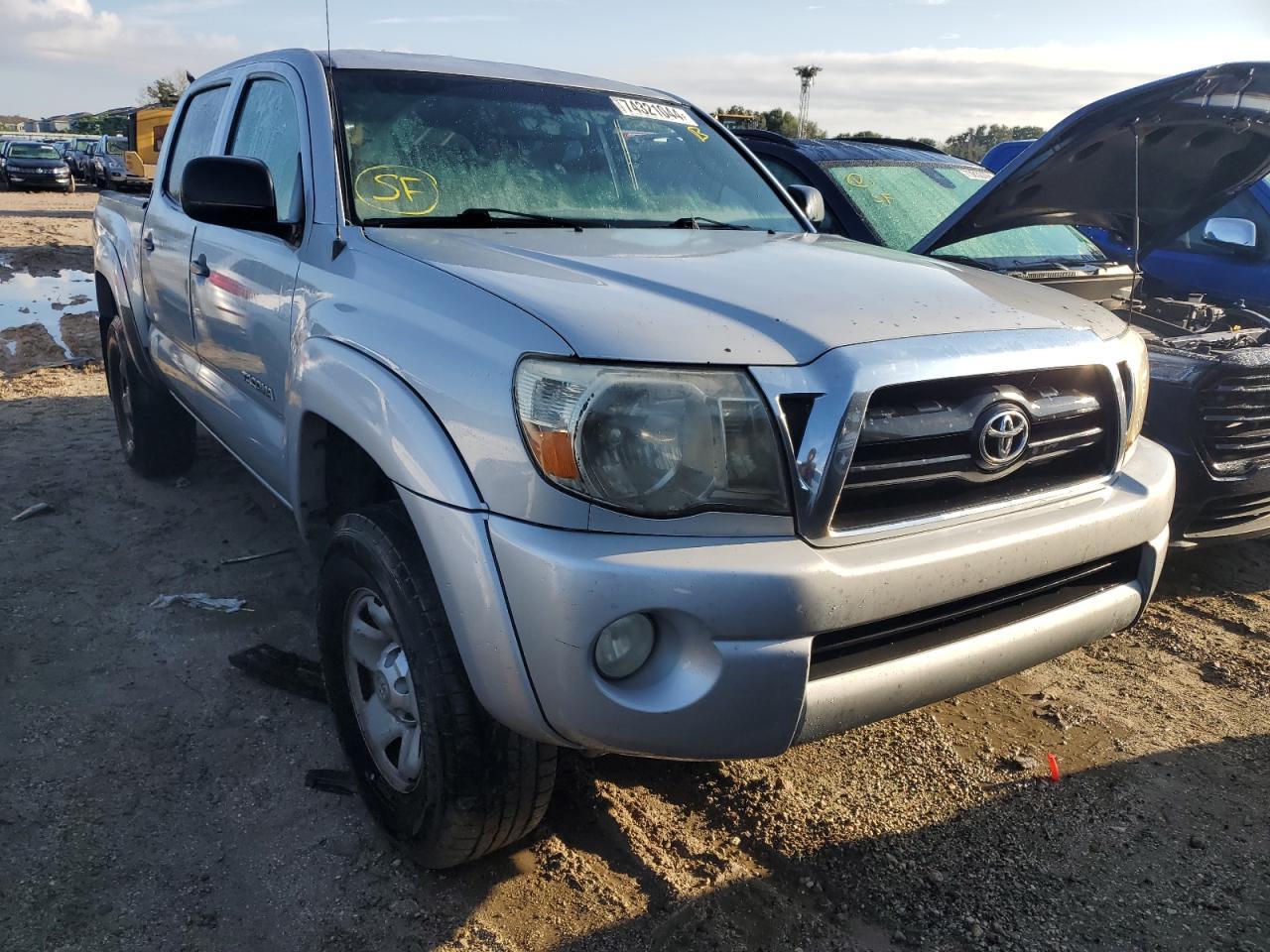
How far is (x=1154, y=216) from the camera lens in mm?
4578

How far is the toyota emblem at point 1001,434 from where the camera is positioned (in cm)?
203

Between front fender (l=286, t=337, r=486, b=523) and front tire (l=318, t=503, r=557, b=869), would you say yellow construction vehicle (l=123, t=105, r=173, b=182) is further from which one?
front tire (l=318, t=503, r=557, b=869)

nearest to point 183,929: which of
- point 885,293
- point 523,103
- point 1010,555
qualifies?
point 1010,555

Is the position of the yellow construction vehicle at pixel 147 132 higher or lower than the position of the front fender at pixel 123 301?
higher

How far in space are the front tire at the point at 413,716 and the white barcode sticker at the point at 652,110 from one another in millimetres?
1851

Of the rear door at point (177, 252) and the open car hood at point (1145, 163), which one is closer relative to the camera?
the open car hood at point (1145, 163)

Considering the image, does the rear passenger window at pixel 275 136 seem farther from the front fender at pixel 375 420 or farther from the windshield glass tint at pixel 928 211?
the windshield glass tint at pixel 928 211

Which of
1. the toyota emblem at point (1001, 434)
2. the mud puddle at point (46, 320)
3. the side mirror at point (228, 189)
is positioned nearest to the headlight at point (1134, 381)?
the toyota emblem at point (1001, 434)

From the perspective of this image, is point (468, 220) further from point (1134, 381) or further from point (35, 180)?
point (35, 180)

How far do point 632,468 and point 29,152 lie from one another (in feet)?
112

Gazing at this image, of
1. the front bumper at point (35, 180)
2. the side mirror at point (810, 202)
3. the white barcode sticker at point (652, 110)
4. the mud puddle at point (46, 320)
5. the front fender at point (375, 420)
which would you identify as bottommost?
the mud puddle at point (46, 320)

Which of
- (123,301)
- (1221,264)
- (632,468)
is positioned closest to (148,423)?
(123,301)

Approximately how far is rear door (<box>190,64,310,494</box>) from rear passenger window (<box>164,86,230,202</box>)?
372mm

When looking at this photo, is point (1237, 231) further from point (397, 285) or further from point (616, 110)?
point (397, 285)
